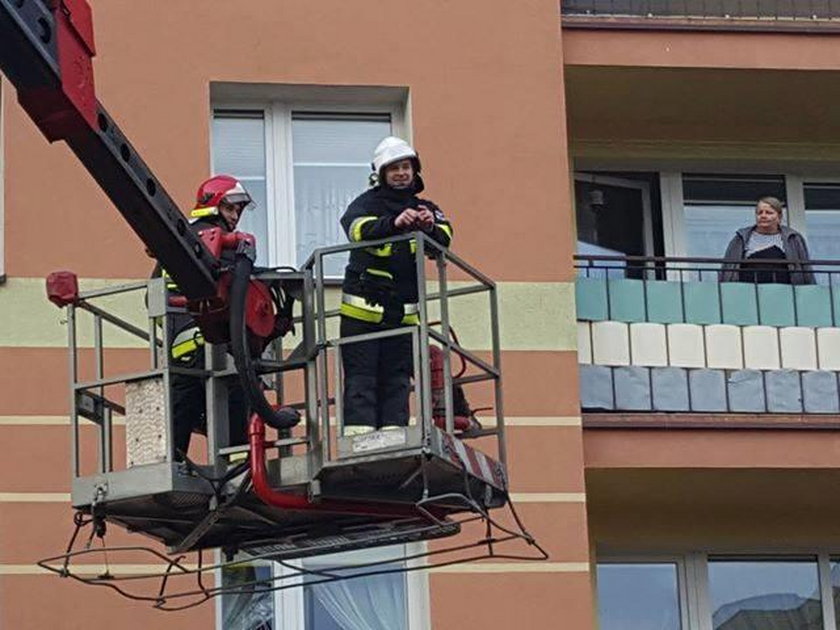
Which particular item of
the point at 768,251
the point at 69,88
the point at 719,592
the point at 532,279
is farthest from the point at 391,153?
the point at 719,592

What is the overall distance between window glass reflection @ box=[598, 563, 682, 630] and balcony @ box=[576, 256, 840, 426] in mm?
1460

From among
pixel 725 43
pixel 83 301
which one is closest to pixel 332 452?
pixel 83 301

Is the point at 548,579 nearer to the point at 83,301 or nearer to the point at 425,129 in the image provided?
the point at 425,129

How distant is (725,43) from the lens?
823 inches

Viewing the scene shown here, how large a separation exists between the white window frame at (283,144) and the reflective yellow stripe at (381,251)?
4.11 m

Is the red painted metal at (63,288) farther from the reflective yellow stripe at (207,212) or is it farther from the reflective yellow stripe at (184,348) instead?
the reflective yellow stripe at (207,212)

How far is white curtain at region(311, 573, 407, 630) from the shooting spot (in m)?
19.6

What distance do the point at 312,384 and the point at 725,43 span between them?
6.26 metres

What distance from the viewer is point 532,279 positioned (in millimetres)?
20031

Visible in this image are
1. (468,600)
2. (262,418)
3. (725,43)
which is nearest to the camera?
(262,418)

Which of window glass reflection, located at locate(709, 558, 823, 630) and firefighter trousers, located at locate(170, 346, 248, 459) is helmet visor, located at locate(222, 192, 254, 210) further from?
window glass reflection, located at locate(709, 558, 823, 630)

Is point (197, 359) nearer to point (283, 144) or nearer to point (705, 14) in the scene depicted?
point (283, 144)

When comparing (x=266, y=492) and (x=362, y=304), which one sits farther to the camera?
(x=362, y=304)

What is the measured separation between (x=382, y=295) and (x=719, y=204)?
6.96 meters
